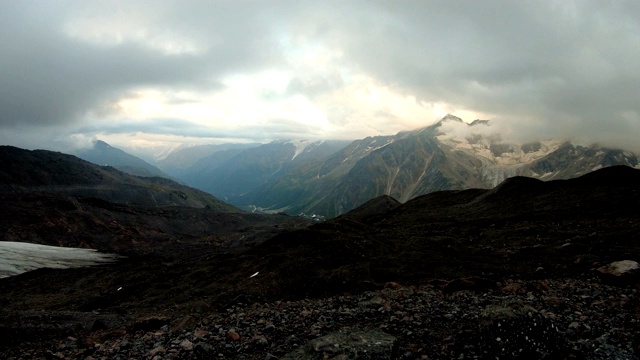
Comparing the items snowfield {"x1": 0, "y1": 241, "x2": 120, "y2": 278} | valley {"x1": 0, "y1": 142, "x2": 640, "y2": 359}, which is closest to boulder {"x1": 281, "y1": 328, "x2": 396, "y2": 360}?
valley {"x1": 0, "y1": 142, "x2": 640, "y2": 359}

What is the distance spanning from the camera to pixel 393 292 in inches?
684

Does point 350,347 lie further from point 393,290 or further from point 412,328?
point 393,290

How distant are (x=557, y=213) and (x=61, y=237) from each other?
126631 mm

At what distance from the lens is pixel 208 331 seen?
13.2 metres

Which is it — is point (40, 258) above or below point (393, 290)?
below

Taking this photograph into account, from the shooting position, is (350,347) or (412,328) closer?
(350,347)

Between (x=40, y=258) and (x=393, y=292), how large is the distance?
253ft

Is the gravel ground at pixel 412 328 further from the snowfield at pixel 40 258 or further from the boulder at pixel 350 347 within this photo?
the snowfield at pixel 40 258

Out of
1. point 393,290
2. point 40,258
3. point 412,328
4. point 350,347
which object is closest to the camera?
point 350,347

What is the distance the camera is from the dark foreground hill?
1111 cm

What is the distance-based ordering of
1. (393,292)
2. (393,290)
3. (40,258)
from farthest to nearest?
(40,258) < (393,290) < (393,292)

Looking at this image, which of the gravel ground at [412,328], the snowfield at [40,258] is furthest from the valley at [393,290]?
the snowfield at [40,258]

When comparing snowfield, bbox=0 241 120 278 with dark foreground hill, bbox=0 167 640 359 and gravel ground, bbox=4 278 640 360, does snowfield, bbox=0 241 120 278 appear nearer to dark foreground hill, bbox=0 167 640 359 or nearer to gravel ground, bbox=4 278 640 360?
dark foreground hill, bbox=0 167 640 359

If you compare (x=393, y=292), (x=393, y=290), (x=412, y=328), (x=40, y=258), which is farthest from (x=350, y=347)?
(x=40, y=258)
